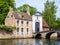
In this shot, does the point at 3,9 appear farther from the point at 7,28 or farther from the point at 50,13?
the point at 50,13

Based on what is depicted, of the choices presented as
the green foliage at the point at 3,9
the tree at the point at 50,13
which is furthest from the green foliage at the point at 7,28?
the tree at the point at 50,13

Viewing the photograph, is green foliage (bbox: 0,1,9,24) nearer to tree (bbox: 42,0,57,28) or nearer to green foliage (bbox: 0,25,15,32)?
green foliage (bbox: 0,25,15,32)

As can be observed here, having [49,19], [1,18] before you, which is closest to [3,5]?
[1,18]

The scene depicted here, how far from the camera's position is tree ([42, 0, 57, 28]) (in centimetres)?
6906

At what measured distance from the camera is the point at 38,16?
56406mm

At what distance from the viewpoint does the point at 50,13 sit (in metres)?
69.3

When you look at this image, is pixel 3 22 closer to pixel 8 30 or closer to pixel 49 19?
pixel 8 30

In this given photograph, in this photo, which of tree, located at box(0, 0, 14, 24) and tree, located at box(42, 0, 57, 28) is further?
tree, located at box(42, 0, 57, 28)

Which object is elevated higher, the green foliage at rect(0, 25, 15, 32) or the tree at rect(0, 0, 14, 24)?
the tree at rect(0, 0, 14, 24)

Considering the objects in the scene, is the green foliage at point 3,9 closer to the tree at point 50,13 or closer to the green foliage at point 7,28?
the green foliage at point 7,28

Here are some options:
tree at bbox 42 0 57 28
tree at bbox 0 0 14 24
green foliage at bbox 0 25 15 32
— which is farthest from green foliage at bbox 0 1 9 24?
tree at bbox 42 0 57 28

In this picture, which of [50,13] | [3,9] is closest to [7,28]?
[3,9]

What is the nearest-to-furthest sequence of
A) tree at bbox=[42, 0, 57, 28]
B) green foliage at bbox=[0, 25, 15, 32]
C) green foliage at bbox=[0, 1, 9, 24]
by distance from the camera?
green foliage at bbox=[0, 25, 15, 32] < green foliage at bbox=[0, 1, 9, 24] < tree at bbox=[42, 0, 57, 28]

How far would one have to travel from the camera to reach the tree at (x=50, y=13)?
6906 centimetres
